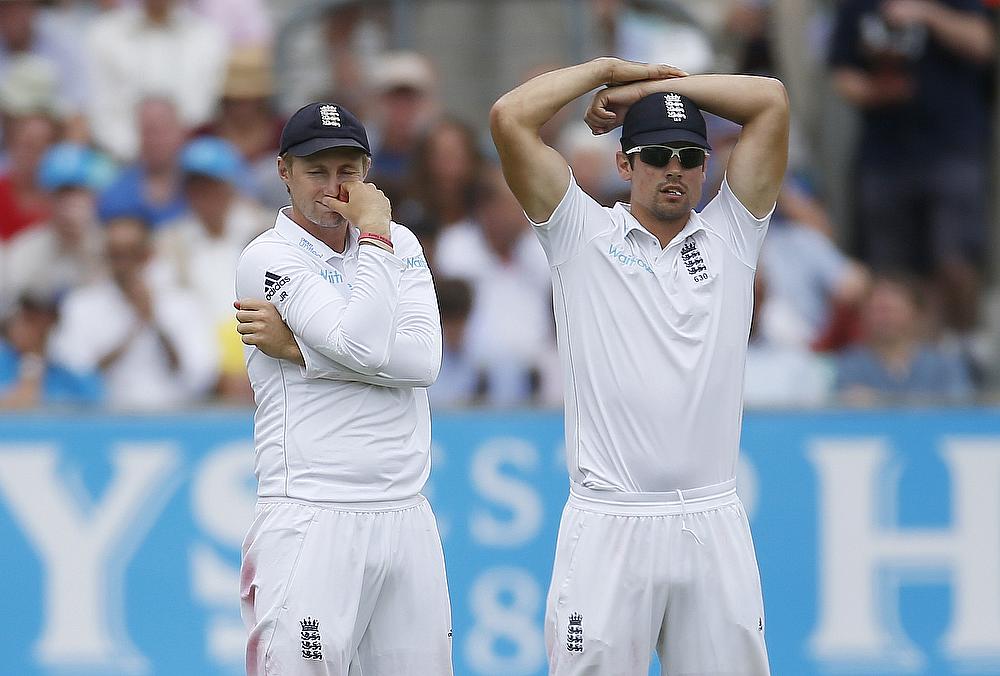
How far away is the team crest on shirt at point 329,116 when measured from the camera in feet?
14.9

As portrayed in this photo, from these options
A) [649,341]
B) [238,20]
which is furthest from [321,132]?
[238,20]

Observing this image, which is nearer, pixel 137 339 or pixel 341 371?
pixel 341 371

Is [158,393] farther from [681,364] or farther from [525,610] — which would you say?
[681,364]

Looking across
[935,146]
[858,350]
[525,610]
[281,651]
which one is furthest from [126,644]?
[935,146]

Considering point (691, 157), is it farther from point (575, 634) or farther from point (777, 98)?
point (575, 634)

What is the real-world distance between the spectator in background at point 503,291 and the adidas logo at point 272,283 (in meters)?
2.78

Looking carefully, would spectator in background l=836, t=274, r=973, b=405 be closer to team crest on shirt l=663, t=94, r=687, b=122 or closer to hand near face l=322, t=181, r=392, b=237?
team crest on shirt l=663, t=94, r=687, b=122

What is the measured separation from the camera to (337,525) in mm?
4508

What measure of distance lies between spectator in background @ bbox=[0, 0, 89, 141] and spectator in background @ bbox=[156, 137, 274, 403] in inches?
50.2

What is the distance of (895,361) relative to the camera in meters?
7.34

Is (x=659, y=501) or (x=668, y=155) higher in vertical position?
(x=668, y=155)

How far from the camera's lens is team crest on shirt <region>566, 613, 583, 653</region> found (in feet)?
15.0

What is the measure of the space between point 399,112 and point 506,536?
9.93 feet

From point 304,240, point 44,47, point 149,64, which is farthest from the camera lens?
point 44,47
